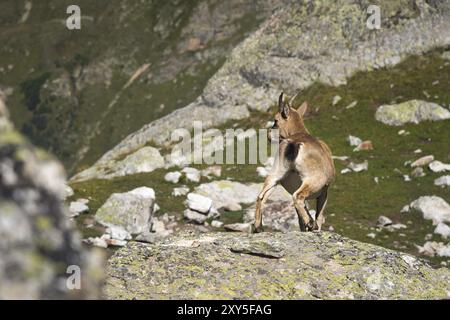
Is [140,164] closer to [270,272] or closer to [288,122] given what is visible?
[288,122]

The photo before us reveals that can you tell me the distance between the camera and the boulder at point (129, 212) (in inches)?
1314

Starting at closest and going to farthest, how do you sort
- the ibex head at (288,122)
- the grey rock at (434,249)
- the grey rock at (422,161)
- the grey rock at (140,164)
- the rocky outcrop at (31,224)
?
the rocky outcrop at (31,224)
the ibex head at (288,122)
the grey rock at (434,249)
the grey rock at (422,161)
the grey rock at (140,164)

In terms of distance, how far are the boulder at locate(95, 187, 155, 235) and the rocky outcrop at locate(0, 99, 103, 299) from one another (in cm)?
2874

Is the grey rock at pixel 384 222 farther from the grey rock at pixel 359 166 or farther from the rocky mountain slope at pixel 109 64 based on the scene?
the rocky mountain slope at pixel 109 64

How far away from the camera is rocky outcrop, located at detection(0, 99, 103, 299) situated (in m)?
4.18

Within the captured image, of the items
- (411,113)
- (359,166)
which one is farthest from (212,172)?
(411,113)

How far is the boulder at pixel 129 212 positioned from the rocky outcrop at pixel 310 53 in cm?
3029

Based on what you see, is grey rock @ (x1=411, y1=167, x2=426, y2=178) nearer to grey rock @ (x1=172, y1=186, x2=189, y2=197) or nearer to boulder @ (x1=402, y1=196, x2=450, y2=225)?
boulder @ (x1=402, y1=196, x2=450, y2=225)

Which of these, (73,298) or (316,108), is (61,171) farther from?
(316,108)

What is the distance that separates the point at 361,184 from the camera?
41.5 meters

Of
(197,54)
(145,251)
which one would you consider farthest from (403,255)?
(197,54)

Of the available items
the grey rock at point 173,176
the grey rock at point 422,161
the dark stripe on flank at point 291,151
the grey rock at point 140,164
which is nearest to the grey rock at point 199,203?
the grey rock at point 173,176

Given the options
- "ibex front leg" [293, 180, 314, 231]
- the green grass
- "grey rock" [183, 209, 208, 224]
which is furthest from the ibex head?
"grey rock" [183, 209, 208, 224]

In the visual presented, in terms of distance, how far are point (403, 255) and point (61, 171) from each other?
819 cm
